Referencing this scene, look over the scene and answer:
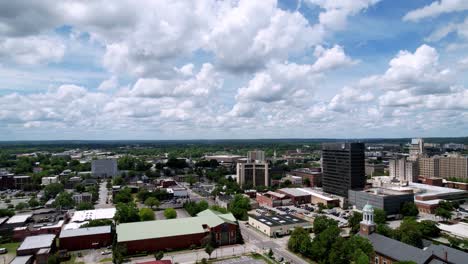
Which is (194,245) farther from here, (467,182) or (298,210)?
(467,182)

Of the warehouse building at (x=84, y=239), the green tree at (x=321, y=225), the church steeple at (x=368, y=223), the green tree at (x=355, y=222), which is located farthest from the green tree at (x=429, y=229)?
the warehouse building at (x=84, y=239)

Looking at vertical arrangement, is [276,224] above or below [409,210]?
above

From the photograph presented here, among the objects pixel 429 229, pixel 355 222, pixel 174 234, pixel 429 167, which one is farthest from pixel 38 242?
pixel 429 167

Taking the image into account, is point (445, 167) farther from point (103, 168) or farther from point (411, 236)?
point (103, 168)

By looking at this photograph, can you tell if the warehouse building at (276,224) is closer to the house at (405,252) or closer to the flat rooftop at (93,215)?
the house at (405,252)

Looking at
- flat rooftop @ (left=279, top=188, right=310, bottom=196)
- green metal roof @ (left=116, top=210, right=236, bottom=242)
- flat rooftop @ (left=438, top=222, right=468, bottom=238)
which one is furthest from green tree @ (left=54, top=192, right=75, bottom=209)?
flat rooftop @ (left=438, top=222, right=468, bottom=238)

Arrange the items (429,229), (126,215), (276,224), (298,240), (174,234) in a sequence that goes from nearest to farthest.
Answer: (298,240)
(174,234)
(429,229)
(276,224)
(126,215)

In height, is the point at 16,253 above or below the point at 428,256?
below

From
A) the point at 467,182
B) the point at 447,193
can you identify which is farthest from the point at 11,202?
the point at 467,182
